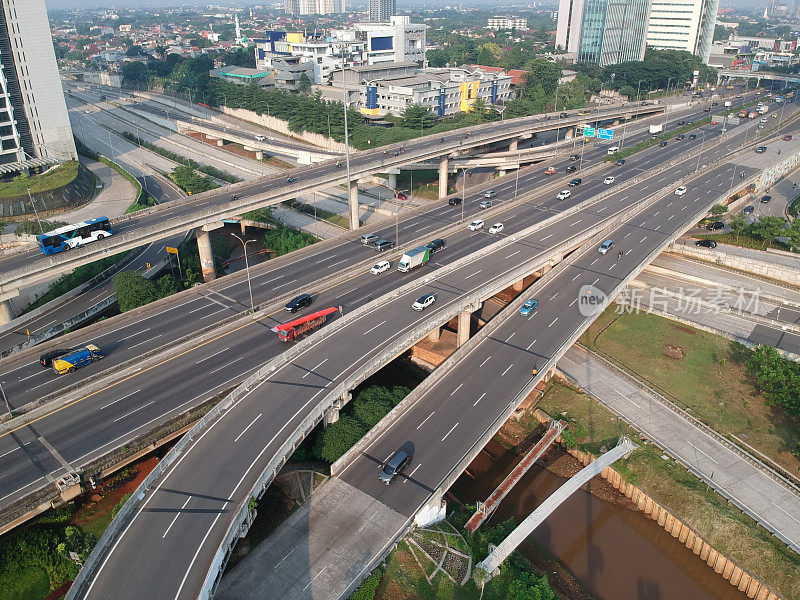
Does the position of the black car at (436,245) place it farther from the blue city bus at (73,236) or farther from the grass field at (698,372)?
the blue city bus at (73,236)

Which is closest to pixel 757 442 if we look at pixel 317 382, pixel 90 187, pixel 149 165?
pixel 317 382

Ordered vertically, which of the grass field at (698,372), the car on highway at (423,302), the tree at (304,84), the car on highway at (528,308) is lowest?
the grass field at (698,372)

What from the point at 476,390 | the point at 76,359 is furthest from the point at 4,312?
the point at 476,390

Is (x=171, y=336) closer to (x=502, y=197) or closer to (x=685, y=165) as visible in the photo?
(x=502, y=197)

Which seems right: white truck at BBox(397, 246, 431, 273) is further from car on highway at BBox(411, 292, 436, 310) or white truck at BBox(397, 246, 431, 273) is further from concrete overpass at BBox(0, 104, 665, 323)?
concrete overpass at BBox(0, 104, 665, 323)

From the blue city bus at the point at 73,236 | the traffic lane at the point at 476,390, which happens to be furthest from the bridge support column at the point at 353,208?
the blue city bus at the point at 73,236

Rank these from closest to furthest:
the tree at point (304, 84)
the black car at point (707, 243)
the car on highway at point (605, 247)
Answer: the car on highway at point (605, 247) → the black car at point (707, 243) → the tree at point (304, 84)

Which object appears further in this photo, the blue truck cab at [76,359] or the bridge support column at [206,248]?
the bridge support column at [206,248]
